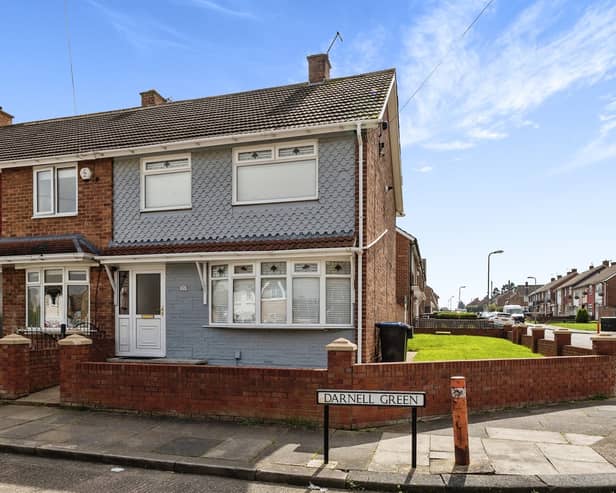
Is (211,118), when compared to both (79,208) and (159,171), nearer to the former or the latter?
(159,171)

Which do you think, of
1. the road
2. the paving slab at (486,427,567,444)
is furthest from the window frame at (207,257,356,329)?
the road

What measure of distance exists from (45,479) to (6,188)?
32.9ft

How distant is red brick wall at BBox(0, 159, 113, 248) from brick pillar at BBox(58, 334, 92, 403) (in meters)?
4.03

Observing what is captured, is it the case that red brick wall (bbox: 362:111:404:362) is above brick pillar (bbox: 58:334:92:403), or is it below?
above

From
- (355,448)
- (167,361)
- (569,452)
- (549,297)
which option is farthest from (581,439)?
(549,297)

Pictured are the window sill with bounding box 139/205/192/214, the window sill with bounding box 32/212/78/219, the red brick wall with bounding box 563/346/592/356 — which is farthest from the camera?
the window sill with bounding box 32/212/78/219

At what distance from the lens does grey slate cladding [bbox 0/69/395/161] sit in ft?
38.0

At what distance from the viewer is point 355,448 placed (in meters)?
6.63

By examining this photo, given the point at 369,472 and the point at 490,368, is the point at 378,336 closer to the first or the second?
the point at 490,368

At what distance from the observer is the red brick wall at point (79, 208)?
12578mm

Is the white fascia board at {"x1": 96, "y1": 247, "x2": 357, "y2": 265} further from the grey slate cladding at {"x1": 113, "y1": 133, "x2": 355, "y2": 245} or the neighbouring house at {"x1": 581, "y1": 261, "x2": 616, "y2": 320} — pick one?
the neighbouring house at {"x1": 581, "y1": 261, "x2": 616, "y2": 320}

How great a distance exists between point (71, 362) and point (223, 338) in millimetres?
3394

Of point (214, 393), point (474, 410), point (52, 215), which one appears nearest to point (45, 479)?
point (214, 393)

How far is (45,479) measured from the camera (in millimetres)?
5910
